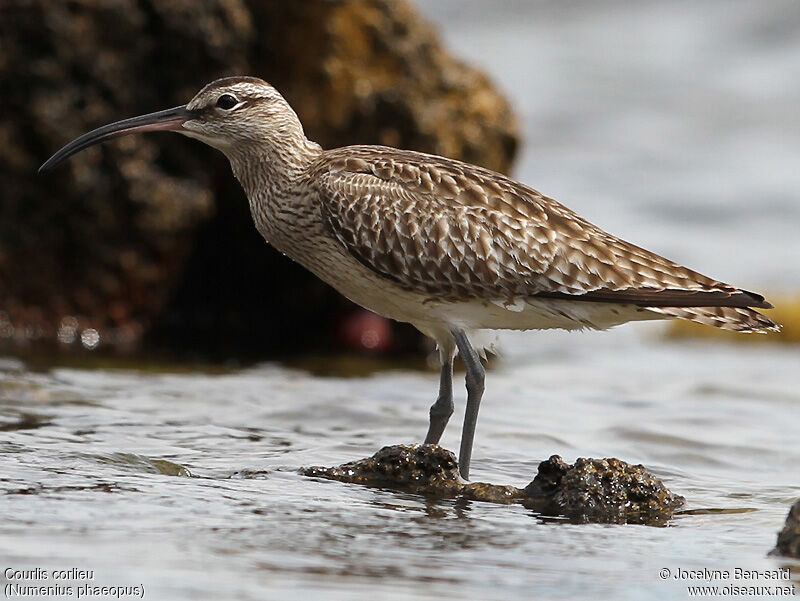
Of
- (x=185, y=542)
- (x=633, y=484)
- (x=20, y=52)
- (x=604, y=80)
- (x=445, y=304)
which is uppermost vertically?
(x=604, y=80)

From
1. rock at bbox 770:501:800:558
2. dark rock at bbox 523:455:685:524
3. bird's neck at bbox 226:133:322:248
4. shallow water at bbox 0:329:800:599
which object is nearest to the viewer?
shallow water at bbox 0:329:800:599

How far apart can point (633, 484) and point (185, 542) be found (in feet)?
9.19

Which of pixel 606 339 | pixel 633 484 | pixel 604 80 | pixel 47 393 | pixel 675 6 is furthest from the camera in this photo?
pixel 675 6

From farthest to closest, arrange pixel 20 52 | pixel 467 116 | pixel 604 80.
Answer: pixel 604 80 < pixel 467 116 < pixel 20 52

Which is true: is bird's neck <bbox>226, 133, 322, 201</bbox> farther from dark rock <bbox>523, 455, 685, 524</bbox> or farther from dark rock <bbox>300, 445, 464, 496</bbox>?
dark rock <bbox>523, 455, 685, 524</bbox>

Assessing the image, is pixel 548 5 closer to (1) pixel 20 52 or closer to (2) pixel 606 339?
(2) pixel 606 339

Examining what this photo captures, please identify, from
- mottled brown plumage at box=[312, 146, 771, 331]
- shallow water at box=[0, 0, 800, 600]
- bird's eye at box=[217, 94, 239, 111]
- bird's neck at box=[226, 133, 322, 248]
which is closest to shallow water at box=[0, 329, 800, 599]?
shallow water at box=[0, 0, 800, 600]

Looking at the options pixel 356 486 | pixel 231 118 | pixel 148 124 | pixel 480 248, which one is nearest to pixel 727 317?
pixel 480 248

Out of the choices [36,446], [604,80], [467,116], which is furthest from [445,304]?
[604,80]

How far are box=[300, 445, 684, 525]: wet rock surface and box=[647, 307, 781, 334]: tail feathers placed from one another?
4.05 feet

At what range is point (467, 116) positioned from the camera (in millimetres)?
15438

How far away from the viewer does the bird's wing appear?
9.23 m

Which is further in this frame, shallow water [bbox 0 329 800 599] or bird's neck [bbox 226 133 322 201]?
bird's neck [bbox 226 133 322 201]

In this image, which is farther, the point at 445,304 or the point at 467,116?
the point at 467,116
